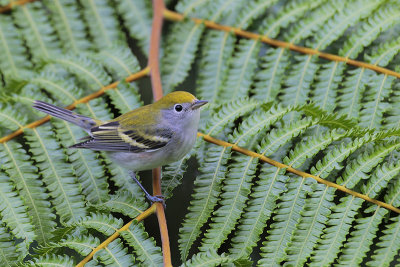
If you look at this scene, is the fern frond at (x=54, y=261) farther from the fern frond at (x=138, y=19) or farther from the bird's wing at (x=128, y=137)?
the fern frond at (x=138, y=19)

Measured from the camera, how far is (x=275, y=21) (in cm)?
290

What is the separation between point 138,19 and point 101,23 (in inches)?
10.0

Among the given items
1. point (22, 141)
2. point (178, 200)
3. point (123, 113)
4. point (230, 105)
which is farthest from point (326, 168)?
point (22, 141)

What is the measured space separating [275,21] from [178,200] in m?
1.26

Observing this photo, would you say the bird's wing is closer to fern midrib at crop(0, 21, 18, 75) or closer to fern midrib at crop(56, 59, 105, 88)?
fern midrib at crop(56, 59, 105, 88)

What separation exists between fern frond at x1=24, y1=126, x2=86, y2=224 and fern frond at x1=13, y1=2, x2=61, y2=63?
0.71 m

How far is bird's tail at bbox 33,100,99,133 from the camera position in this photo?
102 inches

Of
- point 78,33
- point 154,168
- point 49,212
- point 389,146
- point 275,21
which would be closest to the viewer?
point 389,146

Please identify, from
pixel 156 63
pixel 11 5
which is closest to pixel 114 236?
pixel 156 63

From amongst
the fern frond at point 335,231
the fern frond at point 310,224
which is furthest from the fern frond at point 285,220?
the fern frond at point 335,231

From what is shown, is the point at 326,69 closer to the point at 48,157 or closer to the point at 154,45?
the point at 154,45

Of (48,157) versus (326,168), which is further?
(48,157)

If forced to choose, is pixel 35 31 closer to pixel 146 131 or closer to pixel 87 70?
pixel 87 70

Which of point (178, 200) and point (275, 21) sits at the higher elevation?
point (275, 21)
